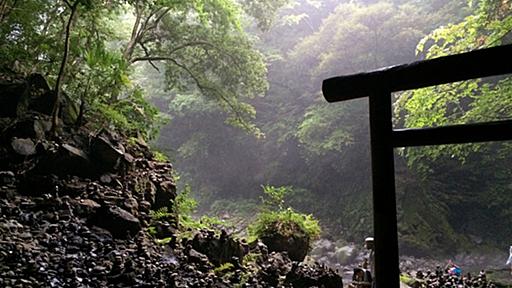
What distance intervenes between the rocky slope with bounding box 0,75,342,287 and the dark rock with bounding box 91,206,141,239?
12mm

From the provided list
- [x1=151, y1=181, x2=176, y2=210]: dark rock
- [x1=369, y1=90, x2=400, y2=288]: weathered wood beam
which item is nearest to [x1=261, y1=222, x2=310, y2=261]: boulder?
[x1=151, y1=181, x2=176, y2=210]: dark rock

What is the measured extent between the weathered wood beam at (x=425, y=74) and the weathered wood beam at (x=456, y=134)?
13.4 inches

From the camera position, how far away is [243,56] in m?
10.3

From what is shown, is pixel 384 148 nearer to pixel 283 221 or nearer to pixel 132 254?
pixel 132 254

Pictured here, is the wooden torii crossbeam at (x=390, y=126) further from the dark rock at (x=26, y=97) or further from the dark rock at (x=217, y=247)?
the dark rock at (x=26, y=97)

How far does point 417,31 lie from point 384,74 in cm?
1583

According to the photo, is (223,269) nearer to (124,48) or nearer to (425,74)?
(425,74)

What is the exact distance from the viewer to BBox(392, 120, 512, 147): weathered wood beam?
8.06 ft

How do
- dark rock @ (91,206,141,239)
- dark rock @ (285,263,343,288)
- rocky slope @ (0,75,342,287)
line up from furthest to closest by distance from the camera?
dark rock @ (285,263,343,288) → dark rock @ (91,206,141,239) → rocky slope @ (0,75,342,287)

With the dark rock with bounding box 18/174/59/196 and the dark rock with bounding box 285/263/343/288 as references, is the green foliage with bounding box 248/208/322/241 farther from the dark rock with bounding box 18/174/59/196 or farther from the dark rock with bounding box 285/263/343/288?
the dark rock with bounding box 18/174/59/196

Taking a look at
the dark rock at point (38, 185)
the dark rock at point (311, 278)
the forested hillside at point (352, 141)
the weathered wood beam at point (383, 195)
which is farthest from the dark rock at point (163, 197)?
the weathered wood beam at point (383, 195)

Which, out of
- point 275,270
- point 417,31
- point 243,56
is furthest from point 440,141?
point 417,31

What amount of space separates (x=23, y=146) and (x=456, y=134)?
5190mm

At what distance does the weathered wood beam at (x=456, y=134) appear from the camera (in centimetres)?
246
